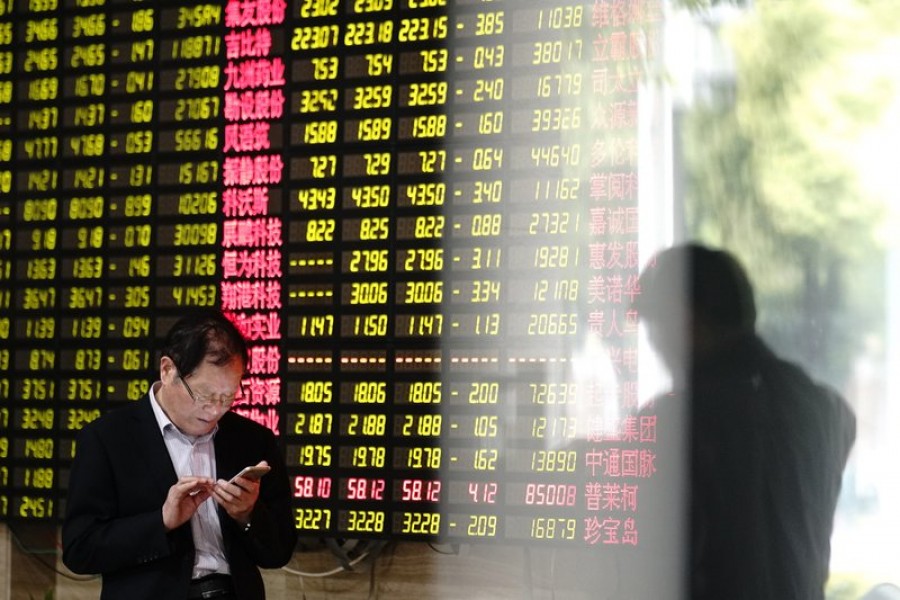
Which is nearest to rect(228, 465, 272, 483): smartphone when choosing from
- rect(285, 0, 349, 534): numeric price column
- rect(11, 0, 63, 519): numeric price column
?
rect(285, 0, 349, 534): numeric price column

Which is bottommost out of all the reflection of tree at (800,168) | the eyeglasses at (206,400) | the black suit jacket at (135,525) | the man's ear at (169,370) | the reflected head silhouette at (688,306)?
the black suit jacket at (135,525)

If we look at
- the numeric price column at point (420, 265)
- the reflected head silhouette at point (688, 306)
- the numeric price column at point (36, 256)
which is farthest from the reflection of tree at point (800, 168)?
the numeric price column at point (36, 256)

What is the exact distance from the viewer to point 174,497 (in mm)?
2723

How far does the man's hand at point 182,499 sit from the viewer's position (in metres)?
2.72

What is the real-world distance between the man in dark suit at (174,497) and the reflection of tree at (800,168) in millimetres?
1722

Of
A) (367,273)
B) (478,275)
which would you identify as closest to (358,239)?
(367,273)

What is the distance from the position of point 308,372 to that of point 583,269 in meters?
0.98

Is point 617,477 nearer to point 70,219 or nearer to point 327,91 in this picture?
point 327,91

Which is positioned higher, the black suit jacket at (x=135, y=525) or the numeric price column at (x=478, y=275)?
the numeric price column at (x=478, y=275)

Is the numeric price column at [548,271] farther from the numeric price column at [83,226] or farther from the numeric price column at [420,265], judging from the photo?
the numeric price column at [83,226]

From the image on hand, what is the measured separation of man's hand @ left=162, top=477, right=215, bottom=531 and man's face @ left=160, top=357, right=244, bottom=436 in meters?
0.17

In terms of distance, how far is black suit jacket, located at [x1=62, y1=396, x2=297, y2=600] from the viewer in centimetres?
279

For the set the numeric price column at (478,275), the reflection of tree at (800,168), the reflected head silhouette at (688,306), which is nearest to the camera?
the reflection of tree at (800,168)

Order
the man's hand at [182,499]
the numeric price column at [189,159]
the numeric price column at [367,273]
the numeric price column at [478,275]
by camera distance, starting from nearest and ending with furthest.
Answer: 1. the man's hand at [182,499]
2. the numeric price column at [478,275]
3. the numeric price column at [367,273]
4. the numeric price column at [189,159]
